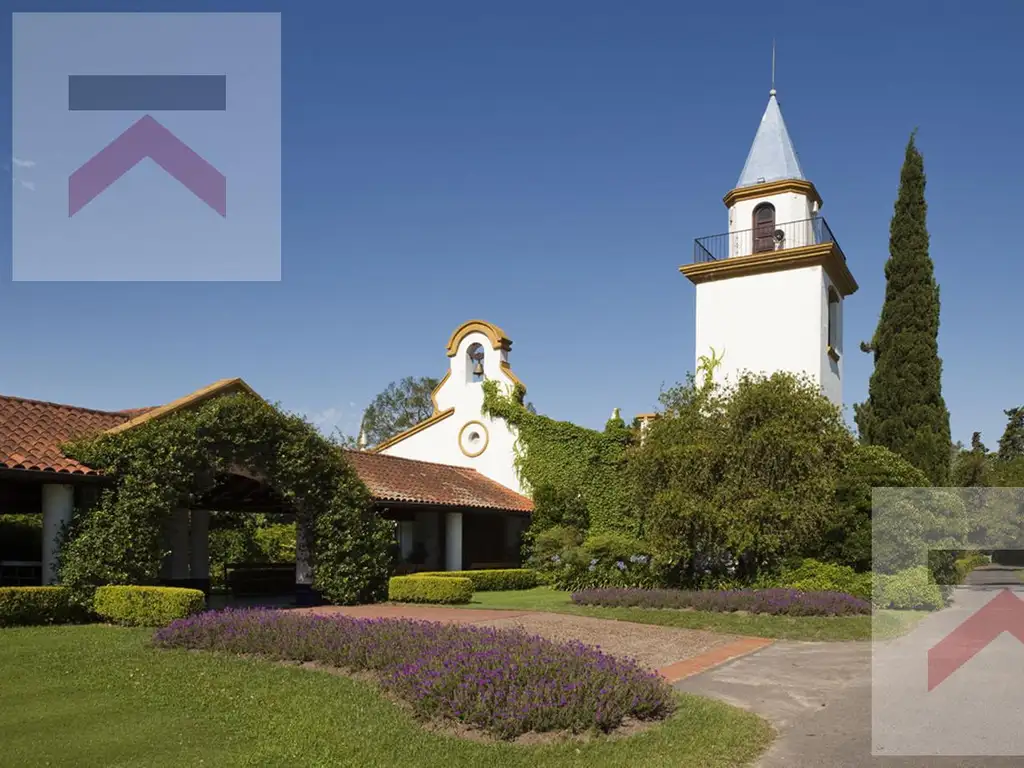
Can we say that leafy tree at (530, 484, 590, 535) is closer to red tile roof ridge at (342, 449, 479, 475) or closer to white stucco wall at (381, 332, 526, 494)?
white stucco wall at (381, 332, 526, 494)

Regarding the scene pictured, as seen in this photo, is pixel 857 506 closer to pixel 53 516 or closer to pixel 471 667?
pixel 471 667

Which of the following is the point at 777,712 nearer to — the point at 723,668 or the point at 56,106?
the point at 723,668

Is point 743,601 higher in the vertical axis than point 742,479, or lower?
lower

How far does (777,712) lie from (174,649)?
7501 mm

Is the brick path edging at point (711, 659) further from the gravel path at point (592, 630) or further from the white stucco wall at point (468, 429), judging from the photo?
the white stucco wall at point (468, 429)

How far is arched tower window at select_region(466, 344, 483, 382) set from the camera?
3103 centimetres

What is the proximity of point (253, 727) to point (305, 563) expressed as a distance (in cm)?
1147

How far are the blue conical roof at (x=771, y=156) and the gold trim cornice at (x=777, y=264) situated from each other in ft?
9.51

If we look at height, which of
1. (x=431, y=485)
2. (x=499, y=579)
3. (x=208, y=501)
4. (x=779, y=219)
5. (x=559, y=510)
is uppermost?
(x=779, y=219)

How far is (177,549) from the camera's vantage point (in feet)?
63.7

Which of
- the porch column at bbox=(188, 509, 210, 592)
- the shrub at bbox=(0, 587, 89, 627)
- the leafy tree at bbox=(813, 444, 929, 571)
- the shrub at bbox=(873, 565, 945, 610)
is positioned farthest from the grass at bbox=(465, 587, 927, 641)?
the shrub at bbox=(0, 587, 89, 627)

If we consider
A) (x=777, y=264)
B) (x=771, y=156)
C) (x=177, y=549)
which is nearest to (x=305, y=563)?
(x=177, y=549)

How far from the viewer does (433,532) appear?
29.7 m

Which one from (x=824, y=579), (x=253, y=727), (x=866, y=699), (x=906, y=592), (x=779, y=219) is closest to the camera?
(x=253, y=727)
